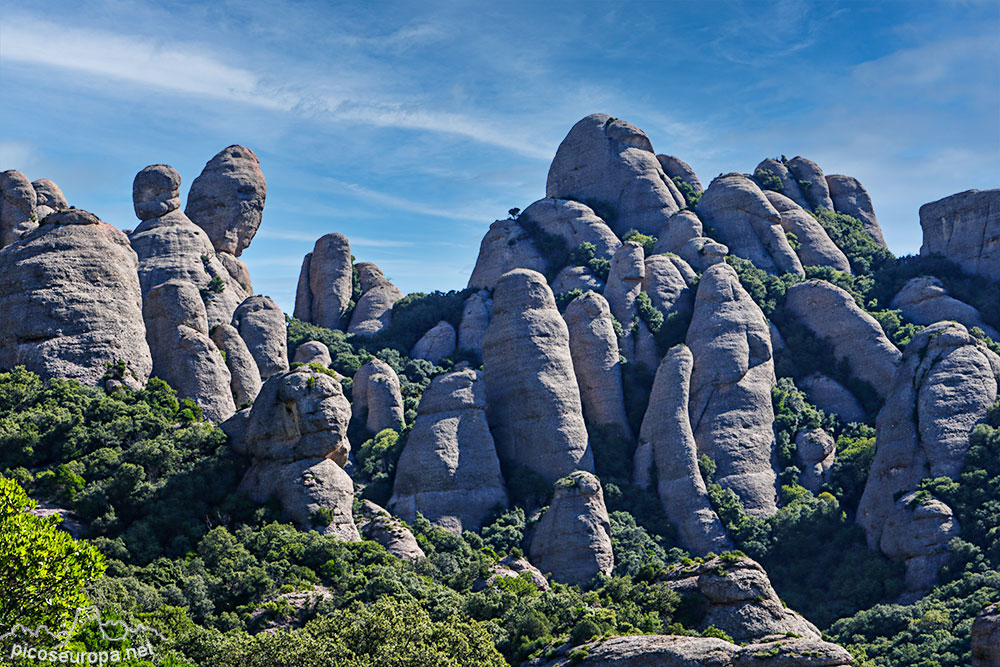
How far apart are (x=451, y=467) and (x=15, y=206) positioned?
3252 cm

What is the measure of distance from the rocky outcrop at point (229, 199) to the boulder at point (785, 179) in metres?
43.1

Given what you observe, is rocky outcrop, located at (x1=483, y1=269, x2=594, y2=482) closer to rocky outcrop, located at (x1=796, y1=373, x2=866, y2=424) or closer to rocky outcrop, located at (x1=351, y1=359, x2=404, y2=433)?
rocky outcrop, located at (x1=351, y1=359, x2=404, y2=433)

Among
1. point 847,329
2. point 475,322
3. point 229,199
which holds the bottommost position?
point 847,329

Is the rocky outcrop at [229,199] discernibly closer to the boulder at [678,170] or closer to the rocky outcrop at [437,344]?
the rocky outcrop at [437,344]

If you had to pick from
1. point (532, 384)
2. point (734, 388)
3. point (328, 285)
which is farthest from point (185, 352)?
point (734, 388)

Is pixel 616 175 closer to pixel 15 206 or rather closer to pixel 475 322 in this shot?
pixel 475 322

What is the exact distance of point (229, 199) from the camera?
8619cm

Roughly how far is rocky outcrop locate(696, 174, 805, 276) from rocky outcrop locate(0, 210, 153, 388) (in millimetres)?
48328

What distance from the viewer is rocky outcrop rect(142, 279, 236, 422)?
6384cm

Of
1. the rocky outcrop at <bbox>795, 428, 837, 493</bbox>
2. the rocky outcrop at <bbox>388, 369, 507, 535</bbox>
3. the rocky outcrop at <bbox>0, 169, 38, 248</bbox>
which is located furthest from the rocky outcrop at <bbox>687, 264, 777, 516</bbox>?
the rocky outcrop at <bbox>0, 169, 38, 248</bbox>

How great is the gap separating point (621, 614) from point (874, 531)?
20850 millimetres

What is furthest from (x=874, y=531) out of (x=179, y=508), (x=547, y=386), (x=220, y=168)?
(x=220, y=168)

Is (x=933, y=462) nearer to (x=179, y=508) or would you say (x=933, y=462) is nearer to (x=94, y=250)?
(x=179, y=508)

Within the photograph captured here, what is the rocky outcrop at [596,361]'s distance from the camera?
74312 millimetres
